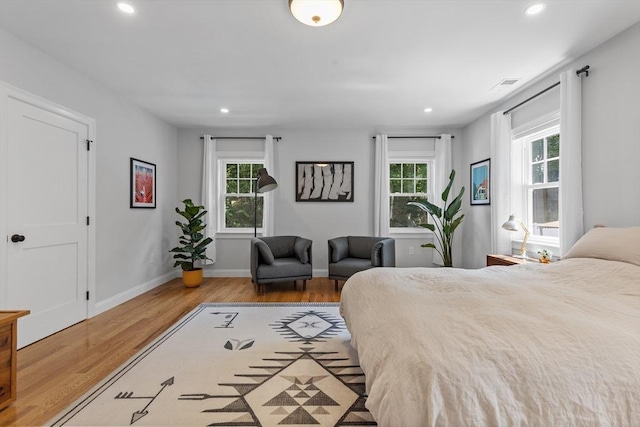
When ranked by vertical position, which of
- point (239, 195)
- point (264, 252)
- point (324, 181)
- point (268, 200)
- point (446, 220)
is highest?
point (324, 181)

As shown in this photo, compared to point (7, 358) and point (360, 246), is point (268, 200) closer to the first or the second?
point (360, 246)

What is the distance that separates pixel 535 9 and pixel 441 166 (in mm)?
3032

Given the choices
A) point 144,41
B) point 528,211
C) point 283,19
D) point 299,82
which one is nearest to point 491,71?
point 528,211

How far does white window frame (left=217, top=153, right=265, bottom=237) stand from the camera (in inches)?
204

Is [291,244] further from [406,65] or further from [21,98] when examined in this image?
[21,98]

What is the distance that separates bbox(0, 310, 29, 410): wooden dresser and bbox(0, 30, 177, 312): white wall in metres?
1.72

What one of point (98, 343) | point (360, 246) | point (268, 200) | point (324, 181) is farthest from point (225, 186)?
point (98, 343)

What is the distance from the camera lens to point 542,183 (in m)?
3.46

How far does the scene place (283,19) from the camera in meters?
2.25

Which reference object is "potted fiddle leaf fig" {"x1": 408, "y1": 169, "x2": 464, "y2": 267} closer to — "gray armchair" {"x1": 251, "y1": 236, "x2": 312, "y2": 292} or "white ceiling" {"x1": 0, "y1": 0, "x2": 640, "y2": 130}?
"white ceiling" {"x1": 0, "y1": 0, "x2": 640, "y2": 130}

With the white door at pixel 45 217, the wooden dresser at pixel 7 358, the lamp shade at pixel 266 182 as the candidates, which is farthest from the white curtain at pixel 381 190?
the wooden dresser at pixel 7 358

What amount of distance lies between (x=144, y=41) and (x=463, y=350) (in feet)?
10.6

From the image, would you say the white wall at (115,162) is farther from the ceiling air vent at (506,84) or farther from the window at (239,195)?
the ceiling air vent at (506,84)

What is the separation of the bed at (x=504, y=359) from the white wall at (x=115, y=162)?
343 centimetres
